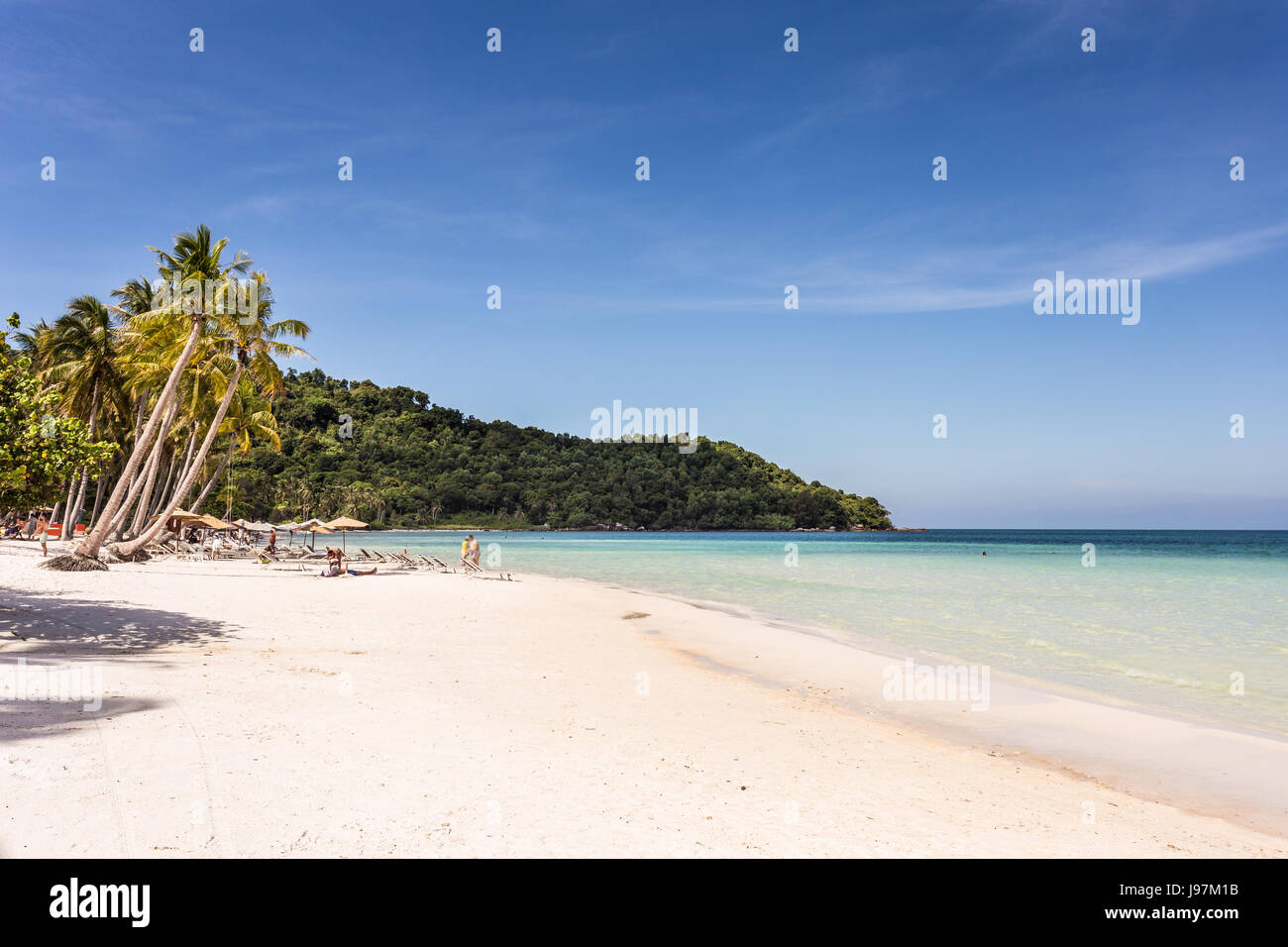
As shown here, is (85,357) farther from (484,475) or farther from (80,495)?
(484,475)

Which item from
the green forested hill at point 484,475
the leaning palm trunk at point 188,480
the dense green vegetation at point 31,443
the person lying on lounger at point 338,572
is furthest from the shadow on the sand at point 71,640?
the green forested hill at point 484,475

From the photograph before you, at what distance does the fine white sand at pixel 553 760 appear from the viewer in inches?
164

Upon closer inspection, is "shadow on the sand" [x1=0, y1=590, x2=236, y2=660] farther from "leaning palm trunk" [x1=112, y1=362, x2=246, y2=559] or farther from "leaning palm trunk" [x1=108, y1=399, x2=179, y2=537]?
"leaning palm trunk" [x1=112, y1=362, x2=246, y2=559]

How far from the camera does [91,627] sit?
10.9 metres

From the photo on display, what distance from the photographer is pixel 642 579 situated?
1208 inches

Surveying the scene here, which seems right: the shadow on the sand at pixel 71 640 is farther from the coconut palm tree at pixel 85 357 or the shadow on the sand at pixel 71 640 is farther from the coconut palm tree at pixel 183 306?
the coconut palm tree at pixel 85 357

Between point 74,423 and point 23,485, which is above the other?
point 74,423

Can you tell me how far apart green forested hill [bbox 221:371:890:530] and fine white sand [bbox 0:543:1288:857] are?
89.5 meters

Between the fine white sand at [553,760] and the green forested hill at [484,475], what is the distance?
3522 inches

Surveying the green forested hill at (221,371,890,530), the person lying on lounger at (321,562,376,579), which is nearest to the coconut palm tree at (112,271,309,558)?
the person lying on lounger at (321,562,376,579)
